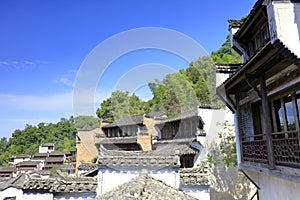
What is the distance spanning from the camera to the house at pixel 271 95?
4.35 m

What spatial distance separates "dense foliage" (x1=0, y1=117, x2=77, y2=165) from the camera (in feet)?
233

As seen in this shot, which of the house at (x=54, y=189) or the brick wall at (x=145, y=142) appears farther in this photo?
the brick wall at (x=145, y=142)

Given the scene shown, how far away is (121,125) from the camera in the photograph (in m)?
27.7

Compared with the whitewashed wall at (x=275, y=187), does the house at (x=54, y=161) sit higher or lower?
lower

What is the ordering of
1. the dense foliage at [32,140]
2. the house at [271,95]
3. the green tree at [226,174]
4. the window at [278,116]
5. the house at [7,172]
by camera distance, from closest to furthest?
1. the house at [271,95]
2. the window at [278,116]
3. the green tree at [226,174]
4. the house at [7,172]
5. the dense foliage at [32,140]

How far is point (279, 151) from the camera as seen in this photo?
16.0 feet

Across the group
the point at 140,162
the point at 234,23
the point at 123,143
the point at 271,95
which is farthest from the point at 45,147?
the point at 271,95

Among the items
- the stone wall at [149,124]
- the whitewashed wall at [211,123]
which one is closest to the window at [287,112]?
the whitewashed wall at [211,123]

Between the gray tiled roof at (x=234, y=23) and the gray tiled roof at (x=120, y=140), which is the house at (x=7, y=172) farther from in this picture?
the gray tiled roof at (x=234, y=23)

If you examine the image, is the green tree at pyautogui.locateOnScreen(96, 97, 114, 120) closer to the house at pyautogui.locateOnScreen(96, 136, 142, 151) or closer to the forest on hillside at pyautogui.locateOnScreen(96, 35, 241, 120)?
the forest on hillside at pyautogui.locateOnScreen(96, 35, 241, 120)

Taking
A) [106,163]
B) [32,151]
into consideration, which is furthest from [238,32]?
[32,151]

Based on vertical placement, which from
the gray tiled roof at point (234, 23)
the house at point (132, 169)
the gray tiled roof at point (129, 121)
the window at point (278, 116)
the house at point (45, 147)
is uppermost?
the gray tiled roof at point (234, 23)

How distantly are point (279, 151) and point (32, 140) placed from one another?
288 feet

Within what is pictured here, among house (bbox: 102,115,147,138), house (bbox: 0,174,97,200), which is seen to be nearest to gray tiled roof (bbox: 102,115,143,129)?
house (bbox: 102,115,147,138)
